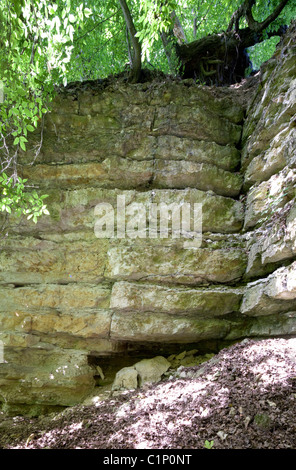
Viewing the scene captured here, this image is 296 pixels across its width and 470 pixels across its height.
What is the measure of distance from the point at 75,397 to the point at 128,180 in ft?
10.9

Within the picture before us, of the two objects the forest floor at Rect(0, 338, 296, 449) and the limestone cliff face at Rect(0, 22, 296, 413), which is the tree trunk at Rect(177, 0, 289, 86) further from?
the forest floor at Rect(0, 338, 296, 449)

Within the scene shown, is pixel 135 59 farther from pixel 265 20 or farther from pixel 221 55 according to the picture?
pixel 265 20

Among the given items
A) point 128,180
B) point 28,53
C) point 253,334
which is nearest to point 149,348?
point 253,334

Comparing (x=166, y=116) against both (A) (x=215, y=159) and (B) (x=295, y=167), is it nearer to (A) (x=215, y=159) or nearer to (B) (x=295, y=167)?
(A) (x=215, y=159)

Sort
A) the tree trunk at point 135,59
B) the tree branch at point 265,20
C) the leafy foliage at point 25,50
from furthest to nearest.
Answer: the tree branch at point 265,20 < the tree trunk at point 135,59 < the leafy foliage at point 25,50

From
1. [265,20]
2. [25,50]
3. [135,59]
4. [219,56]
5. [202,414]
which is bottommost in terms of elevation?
[202,414]

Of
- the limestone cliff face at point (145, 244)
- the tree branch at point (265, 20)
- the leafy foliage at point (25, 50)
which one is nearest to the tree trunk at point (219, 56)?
the tree branch at point (265, 20)

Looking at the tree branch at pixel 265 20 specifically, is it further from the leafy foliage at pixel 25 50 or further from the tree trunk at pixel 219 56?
the leafy foliage at pixel 25 50

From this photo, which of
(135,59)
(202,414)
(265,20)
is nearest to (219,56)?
(265,20)

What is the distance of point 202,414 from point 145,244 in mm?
2397

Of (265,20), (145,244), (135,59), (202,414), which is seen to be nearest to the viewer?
(202,414)

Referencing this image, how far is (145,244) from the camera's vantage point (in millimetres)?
4309

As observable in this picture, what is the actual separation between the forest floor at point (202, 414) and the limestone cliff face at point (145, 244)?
688mm

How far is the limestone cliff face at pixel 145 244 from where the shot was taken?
13.0ft
